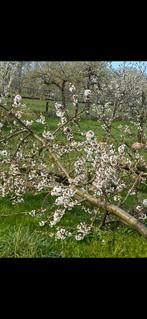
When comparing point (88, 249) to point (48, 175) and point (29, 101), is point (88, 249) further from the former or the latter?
point (29, 101)

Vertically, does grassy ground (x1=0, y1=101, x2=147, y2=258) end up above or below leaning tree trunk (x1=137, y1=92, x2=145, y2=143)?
below

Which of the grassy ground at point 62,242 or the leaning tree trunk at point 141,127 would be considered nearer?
the grassy ground at point 62,242

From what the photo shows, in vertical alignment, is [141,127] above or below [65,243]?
above

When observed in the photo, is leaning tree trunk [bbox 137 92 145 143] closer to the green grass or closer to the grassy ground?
the grassy ground

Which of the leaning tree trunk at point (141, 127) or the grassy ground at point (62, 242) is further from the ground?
the leaning tree trunk at point (141, 127)

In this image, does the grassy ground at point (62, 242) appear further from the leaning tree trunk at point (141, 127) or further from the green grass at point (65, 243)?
the leaning tree trunk at point (141, 127)

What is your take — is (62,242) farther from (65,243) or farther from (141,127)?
(141,127)

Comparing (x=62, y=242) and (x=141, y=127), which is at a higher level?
(x=141, y=127)

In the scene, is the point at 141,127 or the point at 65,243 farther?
the point at 141,127

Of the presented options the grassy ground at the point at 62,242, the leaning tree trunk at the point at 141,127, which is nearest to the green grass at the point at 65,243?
the grassy ground at the point at 62,242

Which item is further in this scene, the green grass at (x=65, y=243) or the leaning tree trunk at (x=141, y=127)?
the leaning tree trunk at (x=141, y=127)

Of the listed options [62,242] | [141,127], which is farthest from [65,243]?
[141,127]

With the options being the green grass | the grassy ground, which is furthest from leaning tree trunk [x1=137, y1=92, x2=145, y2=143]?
the green grass
